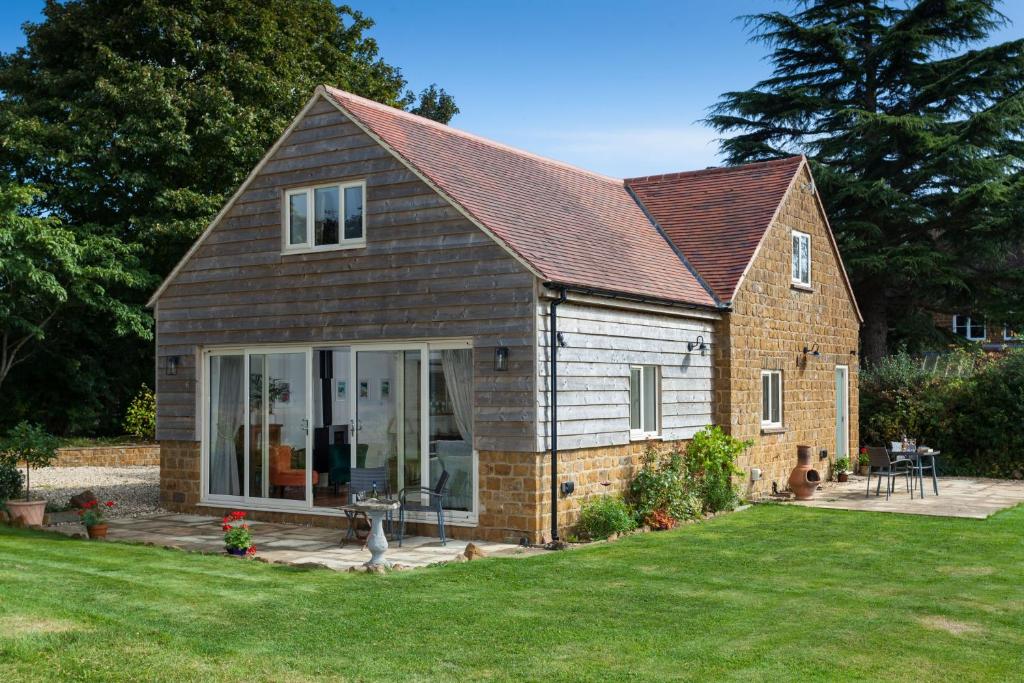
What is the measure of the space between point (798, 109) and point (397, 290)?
23.2 meters

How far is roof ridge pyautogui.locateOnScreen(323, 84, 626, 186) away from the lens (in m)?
15.0

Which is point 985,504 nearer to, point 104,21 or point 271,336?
point 271,336

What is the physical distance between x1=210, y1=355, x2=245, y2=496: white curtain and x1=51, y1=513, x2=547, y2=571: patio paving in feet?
2.05

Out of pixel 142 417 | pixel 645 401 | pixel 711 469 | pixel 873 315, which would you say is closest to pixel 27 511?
pixel 645 401

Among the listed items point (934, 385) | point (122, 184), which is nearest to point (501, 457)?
point (934, 385)

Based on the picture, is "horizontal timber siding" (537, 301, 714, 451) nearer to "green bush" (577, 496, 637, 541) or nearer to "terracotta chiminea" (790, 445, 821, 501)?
"green bush" (577, 496, 637, 541)

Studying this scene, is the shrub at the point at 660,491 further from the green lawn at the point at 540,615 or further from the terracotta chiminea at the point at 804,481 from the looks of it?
the terracotta chiminea at the point at 804,481

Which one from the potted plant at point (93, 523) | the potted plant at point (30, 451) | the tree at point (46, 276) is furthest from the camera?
the tree at point (46, 276)

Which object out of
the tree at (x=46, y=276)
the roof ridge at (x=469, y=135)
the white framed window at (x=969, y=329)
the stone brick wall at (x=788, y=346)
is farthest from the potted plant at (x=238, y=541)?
the white framed window at (x=969, y=329)

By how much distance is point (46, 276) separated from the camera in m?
21.3

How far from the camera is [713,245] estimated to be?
18.1 m

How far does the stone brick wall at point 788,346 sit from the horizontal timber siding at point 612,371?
70 cm

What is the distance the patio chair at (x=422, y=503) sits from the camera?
12.4 m

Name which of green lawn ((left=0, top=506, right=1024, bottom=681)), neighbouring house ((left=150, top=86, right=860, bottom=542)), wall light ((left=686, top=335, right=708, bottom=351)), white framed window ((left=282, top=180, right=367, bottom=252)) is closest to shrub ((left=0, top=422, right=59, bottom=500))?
neighbouring house ((left=150, top=86, right=860, bottom=542))
